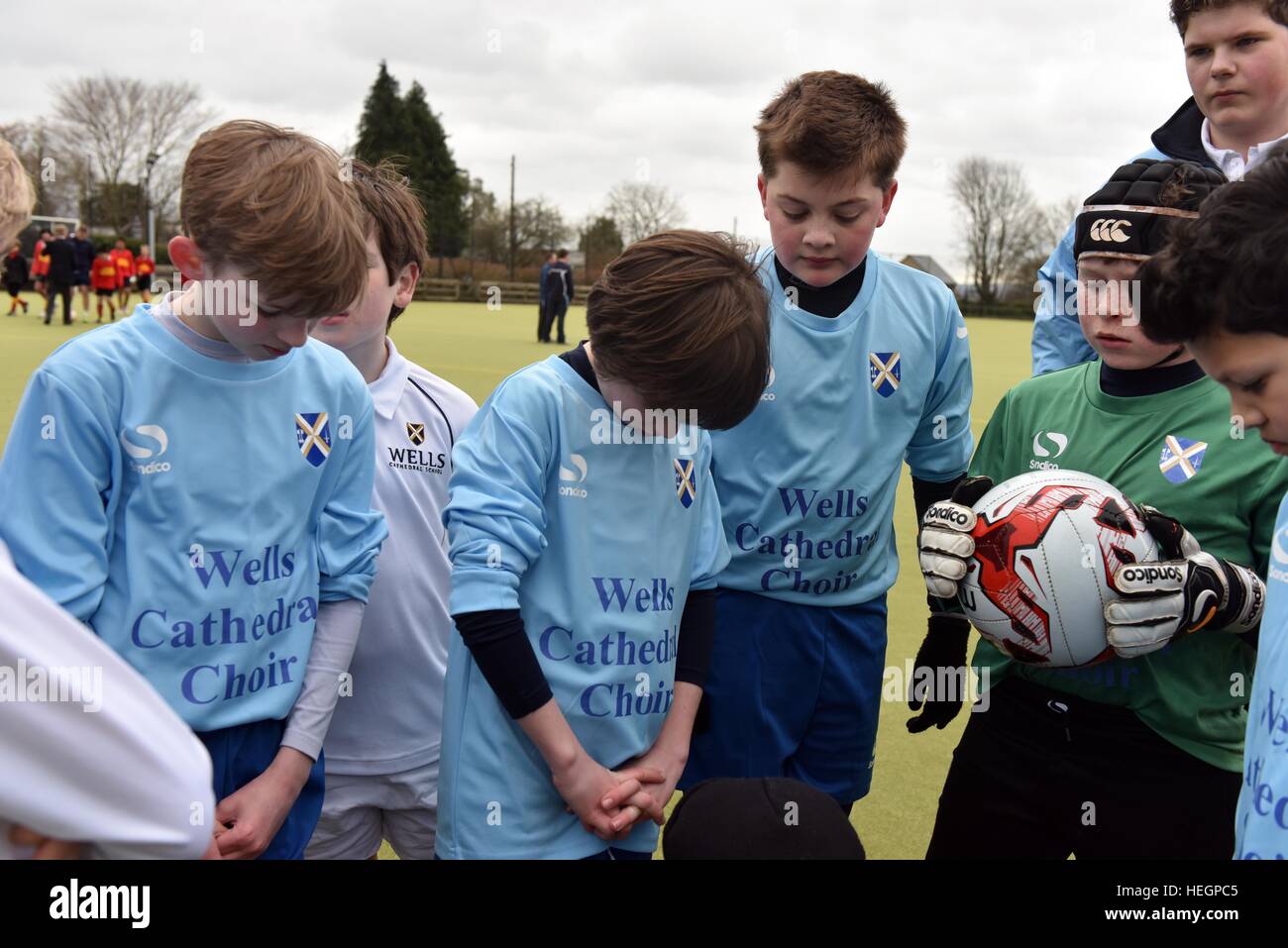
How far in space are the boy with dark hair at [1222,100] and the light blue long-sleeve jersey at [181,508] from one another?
7.27 ft

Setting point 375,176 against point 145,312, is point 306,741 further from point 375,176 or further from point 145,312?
point 375,176

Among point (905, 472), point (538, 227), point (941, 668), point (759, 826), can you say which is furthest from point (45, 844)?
point (538, 227)

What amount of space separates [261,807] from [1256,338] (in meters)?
1.96

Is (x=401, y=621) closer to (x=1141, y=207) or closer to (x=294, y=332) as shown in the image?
(x=294, y=332)

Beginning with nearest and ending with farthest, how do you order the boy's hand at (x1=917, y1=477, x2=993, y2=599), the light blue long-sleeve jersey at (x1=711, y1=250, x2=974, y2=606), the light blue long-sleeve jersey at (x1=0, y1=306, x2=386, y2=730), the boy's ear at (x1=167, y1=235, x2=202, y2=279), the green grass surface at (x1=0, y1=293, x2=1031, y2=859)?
1. the light blue long-sleeve jersey at (x1=0, y1=306, x2=386, y2=730)
2. the boy's ear at (x1=167, y1=235, x2=202, y2=279)
3. the boy's hand at (x1=917, y1=477, x2=993, y2=599)
4. the light blue long-sleeve jersey at (x1=711, y1=250, x2=974, y2=606)
5. the green grass surface at (x1=0, y1=293, x2=1031, y2=859)

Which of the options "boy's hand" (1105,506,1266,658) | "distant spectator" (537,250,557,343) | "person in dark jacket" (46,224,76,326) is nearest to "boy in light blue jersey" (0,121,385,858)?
"boy's hand" (1105,506,1266,658)

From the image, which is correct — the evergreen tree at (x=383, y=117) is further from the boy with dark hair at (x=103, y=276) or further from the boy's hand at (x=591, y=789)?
the boy's hand at (x=591, y=789)

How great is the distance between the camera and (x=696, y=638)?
8.20 ft

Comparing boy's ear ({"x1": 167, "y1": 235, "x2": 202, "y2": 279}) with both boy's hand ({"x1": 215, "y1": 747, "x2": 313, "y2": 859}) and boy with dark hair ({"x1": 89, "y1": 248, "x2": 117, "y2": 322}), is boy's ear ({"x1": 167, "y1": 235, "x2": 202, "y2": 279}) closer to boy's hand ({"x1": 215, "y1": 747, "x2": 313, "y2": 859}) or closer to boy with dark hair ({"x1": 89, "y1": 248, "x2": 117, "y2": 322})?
boy's hand ({"x1": 215, "y1": 747, "x2": 313, "y2": 859})

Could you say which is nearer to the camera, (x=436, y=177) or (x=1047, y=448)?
(x=1047, y=448)

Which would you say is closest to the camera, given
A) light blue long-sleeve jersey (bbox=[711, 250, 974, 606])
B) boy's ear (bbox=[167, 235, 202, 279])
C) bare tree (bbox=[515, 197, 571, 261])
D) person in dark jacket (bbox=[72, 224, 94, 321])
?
boy's ear (bbox=[167, 235, 202, 279])

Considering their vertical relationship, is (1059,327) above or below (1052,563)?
above

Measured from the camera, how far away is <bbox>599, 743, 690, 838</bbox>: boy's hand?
87.0 inches

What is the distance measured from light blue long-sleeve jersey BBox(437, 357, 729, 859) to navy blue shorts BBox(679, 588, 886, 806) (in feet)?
1.81
